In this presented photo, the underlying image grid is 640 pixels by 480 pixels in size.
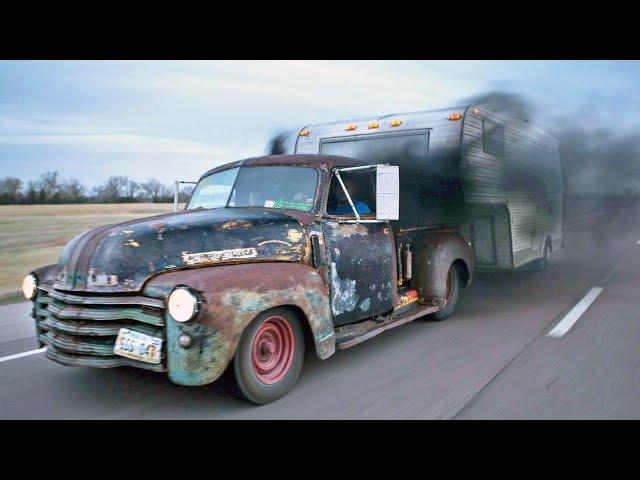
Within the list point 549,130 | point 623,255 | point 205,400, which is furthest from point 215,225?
point 623,255

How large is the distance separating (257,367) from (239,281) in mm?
722

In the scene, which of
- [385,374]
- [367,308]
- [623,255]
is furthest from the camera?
[623,255]

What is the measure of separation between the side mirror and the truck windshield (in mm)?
647

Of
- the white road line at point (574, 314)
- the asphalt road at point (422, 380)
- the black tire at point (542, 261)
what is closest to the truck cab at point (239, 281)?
the asphalt road at point (422, 380)

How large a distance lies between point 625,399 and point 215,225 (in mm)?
3324

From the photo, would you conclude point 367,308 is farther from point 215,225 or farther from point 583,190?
point 583,190

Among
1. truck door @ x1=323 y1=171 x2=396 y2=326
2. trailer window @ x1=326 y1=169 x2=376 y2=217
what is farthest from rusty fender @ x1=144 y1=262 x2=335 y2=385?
trailer window @ x1=326 y1=169 x2=376 y2=217

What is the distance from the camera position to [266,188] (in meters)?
4.91

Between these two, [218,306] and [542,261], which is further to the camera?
[542,261]

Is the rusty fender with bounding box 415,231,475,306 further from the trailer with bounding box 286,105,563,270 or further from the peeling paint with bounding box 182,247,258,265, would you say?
the peeling paint with bounding box 182,247,258,265

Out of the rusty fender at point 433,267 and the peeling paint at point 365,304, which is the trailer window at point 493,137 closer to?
the rusty fender at point 433,267

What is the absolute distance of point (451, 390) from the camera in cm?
403

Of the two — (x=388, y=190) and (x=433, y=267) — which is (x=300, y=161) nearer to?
(x=388, y=190)

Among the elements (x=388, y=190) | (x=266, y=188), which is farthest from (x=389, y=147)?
(x=388, y=190)
